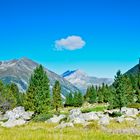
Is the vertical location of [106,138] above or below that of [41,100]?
below

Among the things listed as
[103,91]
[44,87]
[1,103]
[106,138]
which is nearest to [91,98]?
[103,91]

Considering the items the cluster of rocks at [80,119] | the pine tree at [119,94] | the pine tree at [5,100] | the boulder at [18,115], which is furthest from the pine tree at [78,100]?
the cluster of rocks at [80,119]

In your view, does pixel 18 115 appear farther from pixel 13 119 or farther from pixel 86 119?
pixel 86 119

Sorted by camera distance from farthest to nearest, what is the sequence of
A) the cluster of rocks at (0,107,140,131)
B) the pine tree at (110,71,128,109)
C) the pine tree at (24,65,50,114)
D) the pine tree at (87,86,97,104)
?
1. the pine tree at (87,86,97,104)
2. the pine tree at (110,71,128,109)
3. the pine tree at (24,65,50,114)
4. the cluster of rocks at (0,107,140,131)

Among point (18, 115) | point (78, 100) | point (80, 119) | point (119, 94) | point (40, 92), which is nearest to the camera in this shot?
point (80, 119)

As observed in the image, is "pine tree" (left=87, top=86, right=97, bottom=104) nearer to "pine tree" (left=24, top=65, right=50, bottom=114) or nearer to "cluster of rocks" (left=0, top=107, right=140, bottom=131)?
"pine tree" (left=24, top=65, right=50, bottom=114)

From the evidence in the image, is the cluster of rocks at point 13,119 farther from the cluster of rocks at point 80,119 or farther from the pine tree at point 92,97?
the pine tree at point 92,97

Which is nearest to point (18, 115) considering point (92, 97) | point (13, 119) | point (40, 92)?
point (40, 92)

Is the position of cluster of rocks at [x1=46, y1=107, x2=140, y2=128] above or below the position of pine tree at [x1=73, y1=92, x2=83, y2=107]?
below

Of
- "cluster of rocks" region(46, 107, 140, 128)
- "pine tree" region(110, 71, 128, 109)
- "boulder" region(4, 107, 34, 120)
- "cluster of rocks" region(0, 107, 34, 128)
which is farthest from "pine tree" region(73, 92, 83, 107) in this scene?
"cluster of rocks" region(46, 107, 140, 128)

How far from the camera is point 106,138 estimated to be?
16047 mm

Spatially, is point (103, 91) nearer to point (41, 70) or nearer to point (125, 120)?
point (41, 70)

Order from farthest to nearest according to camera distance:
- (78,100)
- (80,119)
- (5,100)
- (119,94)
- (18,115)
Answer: (78,100)
(5,100)
(119,94)
(18,115)
(80,119)

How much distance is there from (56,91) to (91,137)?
12958 centimetres
